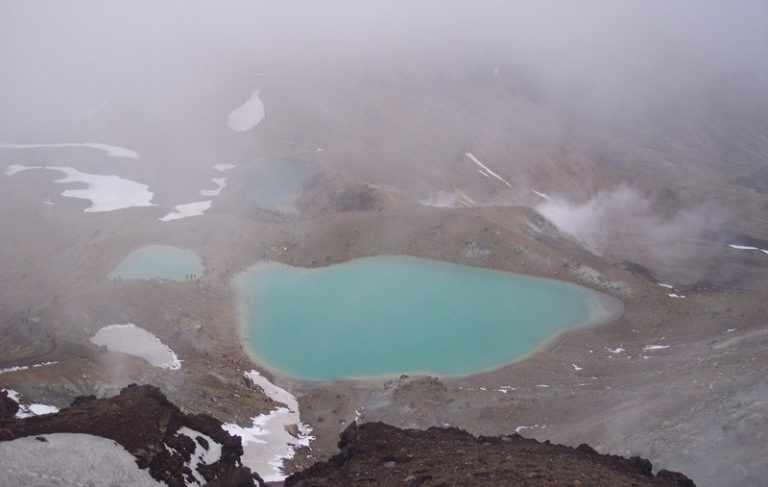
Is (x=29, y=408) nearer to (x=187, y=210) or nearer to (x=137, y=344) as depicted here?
(x=137, y=344)

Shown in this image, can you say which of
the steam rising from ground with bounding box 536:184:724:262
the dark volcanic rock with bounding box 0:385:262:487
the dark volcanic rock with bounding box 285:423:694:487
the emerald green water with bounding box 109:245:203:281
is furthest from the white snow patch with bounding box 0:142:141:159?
the dark volcanic rock with bounding box 285:423:694:487

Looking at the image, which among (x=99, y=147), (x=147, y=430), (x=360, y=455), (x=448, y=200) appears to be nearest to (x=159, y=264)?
(x=147, y=430)

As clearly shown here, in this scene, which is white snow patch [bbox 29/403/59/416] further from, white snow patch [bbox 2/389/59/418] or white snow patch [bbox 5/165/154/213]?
white snow patch [bbox 5/165/154/213]

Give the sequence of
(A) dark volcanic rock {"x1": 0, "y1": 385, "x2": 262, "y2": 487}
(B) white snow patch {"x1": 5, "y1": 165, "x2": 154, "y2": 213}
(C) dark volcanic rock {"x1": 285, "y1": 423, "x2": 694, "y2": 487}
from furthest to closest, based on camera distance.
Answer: (B) white snow patch {"x1": 5, "y1": 165, "x2": 154, "y2": 213}
(A) dark volcanic rock {"x1": 0, "y1": 385, "x2": 262, "y2": 487}
(C) dark volcanic rock {"x1": 285, "y1": 423, "x2": 694, "y2": 487}

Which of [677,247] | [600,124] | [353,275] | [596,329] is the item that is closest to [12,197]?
[353,275]

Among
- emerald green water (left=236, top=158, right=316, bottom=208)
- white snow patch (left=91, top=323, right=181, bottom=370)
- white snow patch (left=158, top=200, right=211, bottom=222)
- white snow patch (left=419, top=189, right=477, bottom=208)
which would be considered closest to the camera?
white snow patch (left=91, top=323, right=181, bottom=370)

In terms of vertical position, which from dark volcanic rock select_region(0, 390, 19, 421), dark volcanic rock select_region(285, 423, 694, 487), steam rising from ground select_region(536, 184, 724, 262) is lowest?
steam rising from ground select_region(536, 184, 724, 262)
